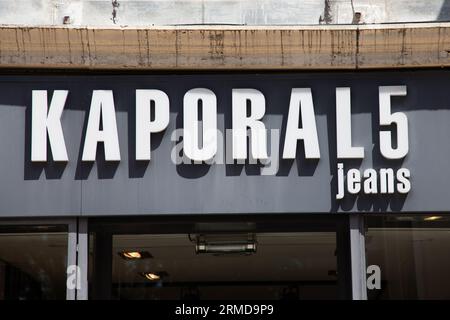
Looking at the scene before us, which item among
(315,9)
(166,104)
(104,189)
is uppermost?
(315,9)

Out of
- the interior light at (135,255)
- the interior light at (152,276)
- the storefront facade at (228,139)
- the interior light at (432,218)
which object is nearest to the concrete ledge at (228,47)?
the storefront facade at (228,139)

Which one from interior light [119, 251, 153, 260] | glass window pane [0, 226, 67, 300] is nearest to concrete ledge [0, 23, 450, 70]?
glass window pane [0, 226, 67, 300]

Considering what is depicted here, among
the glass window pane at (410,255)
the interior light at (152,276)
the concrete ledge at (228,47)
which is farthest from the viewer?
the interior light at (152,276)

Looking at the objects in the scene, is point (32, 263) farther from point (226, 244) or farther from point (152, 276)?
point (226, 244)

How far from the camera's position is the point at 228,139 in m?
7.54

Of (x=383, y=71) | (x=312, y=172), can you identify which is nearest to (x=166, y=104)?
(x=312, y=172)

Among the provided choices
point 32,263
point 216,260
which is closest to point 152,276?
point 216,260

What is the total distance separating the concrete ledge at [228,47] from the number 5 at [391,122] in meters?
0.21

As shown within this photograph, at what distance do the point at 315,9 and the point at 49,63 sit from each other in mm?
2191

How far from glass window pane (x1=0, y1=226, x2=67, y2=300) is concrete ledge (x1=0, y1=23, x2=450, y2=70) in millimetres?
1359

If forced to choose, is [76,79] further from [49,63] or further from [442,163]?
[442,163]

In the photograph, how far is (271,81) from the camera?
7676 millimetres

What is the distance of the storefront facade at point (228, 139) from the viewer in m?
7.46

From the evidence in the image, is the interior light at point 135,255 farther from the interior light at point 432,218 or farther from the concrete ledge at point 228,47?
the interior light at point 432,218
